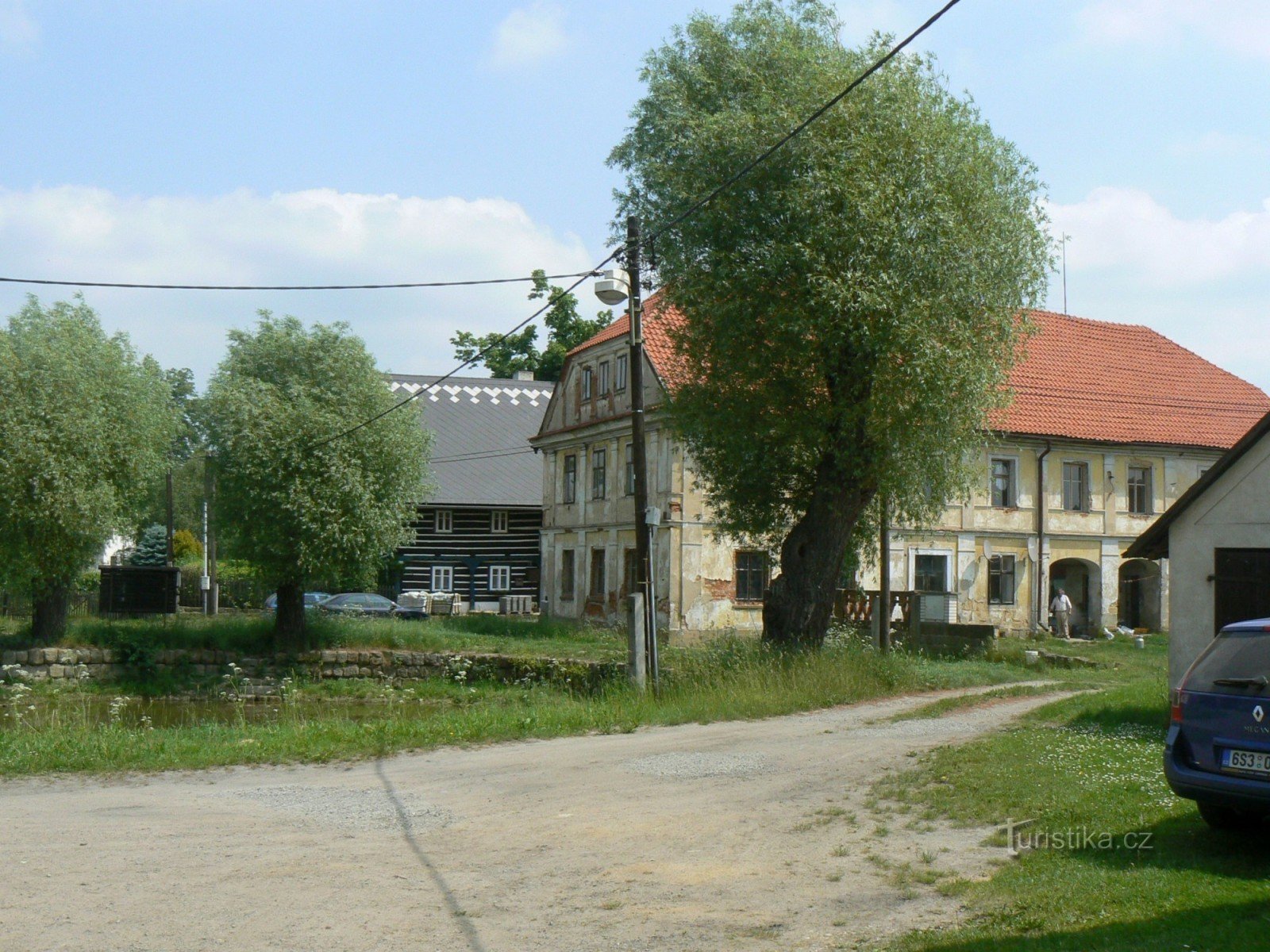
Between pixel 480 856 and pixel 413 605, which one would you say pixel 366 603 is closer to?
pixel 413 605

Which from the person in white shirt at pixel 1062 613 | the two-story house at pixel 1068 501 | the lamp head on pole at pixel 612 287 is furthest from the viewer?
the two-story house at pixel 1068 501

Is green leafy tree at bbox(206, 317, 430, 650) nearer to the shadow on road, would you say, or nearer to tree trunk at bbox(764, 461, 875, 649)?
tree trunk at bbox(764, 461, 875, 649)

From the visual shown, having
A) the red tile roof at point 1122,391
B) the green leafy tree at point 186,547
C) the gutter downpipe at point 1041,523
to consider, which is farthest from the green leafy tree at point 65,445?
the green leafy tree at point 186,547

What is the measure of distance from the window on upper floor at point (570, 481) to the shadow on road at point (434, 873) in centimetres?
2962

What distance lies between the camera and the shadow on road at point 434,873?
6.58 metres

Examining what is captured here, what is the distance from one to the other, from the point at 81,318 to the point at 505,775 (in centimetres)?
2219

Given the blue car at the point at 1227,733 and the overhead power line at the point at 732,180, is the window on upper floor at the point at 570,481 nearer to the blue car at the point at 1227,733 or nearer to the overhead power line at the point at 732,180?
the overhead power line at the point at 732,180

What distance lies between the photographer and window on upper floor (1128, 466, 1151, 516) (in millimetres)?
38469

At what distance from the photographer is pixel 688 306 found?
20531 mm

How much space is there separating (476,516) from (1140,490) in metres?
24.2

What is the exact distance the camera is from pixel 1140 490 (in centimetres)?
3875

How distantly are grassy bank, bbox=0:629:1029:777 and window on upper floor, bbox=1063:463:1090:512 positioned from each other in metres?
15.0

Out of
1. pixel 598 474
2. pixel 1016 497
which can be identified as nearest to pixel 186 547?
pixel 598 474

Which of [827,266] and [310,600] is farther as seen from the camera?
[310,600]
